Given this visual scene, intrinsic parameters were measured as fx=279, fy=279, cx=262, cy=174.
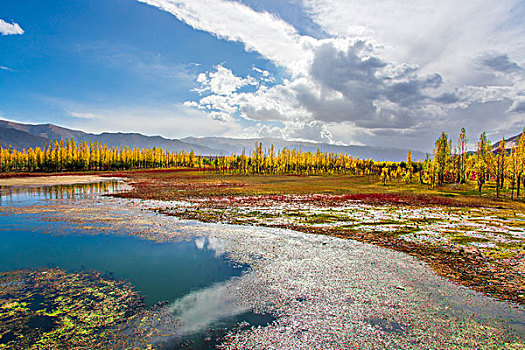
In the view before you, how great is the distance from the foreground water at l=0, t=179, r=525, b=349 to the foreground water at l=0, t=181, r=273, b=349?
48 mm

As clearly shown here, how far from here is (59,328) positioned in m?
7.71

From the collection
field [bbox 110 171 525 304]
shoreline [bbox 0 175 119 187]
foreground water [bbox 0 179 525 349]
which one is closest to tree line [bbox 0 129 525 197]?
field [bbox 110 171 525 304]

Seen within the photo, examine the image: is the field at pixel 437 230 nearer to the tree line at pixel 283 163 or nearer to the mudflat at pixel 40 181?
the tree line at pixel 283 163

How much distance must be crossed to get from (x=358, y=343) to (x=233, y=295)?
4.45 m

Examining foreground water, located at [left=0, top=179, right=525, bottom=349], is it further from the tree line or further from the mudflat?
the tree line

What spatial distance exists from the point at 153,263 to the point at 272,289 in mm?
6127

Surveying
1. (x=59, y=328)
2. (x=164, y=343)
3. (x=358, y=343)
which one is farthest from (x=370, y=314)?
(x=59, y=328)

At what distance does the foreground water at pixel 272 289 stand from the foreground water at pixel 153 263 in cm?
5

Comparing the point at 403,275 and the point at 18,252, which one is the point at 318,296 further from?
the point at 18,252

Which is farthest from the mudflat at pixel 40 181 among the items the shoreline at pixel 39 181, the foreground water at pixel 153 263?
the foreground water at pixel 153 263

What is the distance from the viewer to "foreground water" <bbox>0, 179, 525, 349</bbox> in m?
7.67

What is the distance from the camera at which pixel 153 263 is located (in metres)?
13.1

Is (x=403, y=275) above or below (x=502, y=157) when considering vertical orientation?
below

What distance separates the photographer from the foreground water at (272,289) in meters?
7.67
